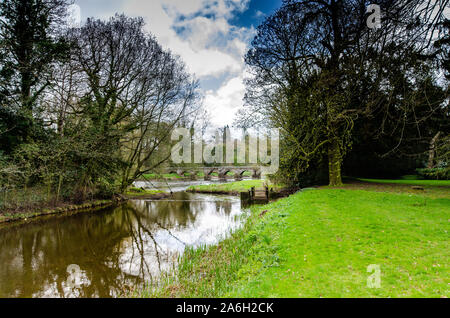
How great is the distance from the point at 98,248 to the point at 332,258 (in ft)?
24.3

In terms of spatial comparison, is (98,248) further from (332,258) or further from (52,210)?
(332,258)

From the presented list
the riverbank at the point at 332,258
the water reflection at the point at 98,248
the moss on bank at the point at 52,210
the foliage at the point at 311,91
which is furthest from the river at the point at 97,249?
the foliage at the point at 311,91

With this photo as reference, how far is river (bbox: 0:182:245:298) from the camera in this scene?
16.8 feet

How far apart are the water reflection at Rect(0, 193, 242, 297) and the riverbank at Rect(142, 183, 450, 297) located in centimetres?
131

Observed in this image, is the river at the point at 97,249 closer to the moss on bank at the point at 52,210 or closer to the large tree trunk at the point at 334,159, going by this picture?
the moss on bank at the point at 52,210

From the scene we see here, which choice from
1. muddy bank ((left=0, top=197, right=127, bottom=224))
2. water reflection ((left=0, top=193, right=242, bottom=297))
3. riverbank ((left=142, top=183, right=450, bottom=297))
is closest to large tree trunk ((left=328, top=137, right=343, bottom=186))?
riverbank ((left=142, top=183, right=450, bottom=297))

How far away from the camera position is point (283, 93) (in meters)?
13.7

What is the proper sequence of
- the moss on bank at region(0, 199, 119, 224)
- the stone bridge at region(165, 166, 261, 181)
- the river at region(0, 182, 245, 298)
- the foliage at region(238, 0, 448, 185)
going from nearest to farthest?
1. the river at region(0, 182, 245, 298)
2. the moss on bank at region(0, 199, 119, 224)
3. the foliage at region(238, 0, 448, 185)
4. the stone bridge at region(165, 166, 261, 181)

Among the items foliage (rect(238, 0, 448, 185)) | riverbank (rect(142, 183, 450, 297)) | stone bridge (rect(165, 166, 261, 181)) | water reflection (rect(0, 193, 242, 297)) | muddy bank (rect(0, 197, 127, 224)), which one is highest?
foliage (rect(238, 0, 448, 185))

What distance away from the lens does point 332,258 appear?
13.5ft

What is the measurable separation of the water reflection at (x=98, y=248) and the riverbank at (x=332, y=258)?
51.5 inches

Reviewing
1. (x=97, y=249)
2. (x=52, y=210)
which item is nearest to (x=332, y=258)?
(x=97, y=249)

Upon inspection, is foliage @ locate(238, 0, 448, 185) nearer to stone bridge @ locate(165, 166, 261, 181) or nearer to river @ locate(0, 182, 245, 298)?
river @ locate(0, 182, 245, 298)
